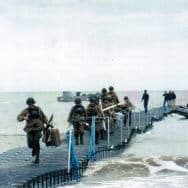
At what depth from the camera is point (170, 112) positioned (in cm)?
5369

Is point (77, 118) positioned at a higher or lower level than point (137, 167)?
higher

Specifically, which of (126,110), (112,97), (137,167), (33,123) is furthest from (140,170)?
(126,110)

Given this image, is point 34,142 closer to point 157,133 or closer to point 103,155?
point 103,155

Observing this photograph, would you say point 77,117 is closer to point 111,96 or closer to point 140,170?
point 140,170

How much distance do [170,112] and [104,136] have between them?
86.5 feet

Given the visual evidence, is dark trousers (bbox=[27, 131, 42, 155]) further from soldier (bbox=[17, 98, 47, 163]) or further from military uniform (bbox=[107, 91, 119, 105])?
military uniform (bbox=[107, 91, 119, 105])

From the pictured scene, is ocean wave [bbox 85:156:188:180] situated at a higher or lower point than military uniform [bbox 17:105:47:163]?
lower

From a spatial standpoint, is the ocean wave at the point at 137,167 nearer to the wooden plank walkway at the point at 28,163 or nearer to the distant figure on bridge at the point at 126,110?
the wooden plank walkway at the point at 28,163

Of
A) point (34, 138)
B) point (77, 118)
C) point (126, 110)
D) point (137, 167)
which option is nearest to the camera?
point (34, 138)

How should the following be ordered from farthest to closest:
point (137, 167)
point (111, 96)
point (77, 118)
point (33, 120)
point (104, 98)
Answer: point (111, 96), point (104, 98), point (77, 118), point (137, 167), point (33, 120)

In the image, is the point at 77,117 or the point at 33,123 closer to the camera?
the point at 33,123

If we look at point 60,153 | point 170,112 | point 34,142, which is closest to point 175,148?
point 60,153

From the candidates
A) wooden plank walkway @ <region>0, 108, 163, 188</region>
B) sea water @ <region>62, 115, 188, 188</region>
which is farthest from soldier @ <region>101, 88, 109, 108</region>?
sea water @ <region>62, 115, 188, 188</region>

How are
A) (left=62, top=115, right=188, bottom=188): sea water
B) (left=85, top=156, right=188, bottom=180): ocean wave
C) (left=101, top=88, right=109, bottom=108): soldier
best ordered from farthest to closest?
1. (left=101, top=88, right=109, bottom=108): soldier
2. (left=85, top=156, right=188, bottom=180): ocean wave
3. (left=62, top=115, right=188, bottom=188): sea water
